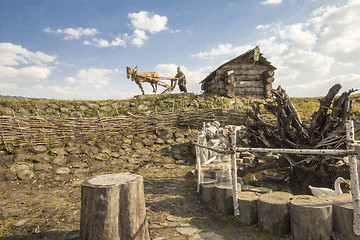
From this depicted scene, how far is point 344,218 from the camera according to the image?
2.93 m

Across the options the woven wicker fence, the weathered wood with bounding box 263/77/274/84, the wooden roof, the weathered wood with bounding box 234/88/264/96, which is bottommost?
the woven wicker fence

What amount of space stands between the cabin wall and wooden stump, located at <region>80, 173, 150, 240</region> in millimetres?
13428

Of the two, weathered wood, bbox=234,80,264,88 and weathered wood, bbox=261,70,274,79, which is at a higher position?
weathered wood, bbox=261,70,274,79

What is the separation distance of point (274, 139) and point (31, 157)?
780cm

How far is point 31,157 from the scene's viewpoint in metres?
7.31

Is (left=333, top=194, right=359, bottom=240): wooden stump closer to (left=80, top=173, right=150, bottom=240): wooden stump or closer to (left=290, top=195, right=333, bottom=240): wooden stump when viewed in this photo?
(left=290, top=195, right=333, bottom=240): wooden stump

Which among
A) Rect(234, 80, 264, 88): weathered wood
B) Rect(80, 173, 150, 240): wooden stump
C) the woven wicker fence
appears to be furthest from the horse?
Rect(80, 173, 150, 240): wooden stump

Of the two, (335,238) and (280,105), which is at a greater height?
(280,105)

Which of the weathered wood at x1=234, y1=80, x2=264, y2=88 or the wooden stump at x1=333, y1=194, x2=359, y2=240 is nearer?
the wooden stump at x1=333, y1=194, x2=359, y2=240

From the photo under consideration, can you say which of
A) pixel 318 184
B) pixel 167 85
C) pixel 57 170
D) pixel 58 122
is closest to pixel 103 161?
pixel 57 170

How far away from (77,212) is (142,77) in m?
10.9

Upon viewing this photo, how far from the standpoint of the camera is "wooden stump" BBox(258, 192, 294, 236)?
3.25 meters

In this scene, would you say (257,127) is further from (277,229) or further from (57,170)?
(57,170)

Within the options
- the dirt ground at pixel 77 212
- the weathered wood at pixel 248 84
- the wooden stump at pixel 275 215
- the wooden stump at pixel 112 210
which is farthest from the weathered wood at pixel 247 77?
the wooden stump at pixel 112 210
